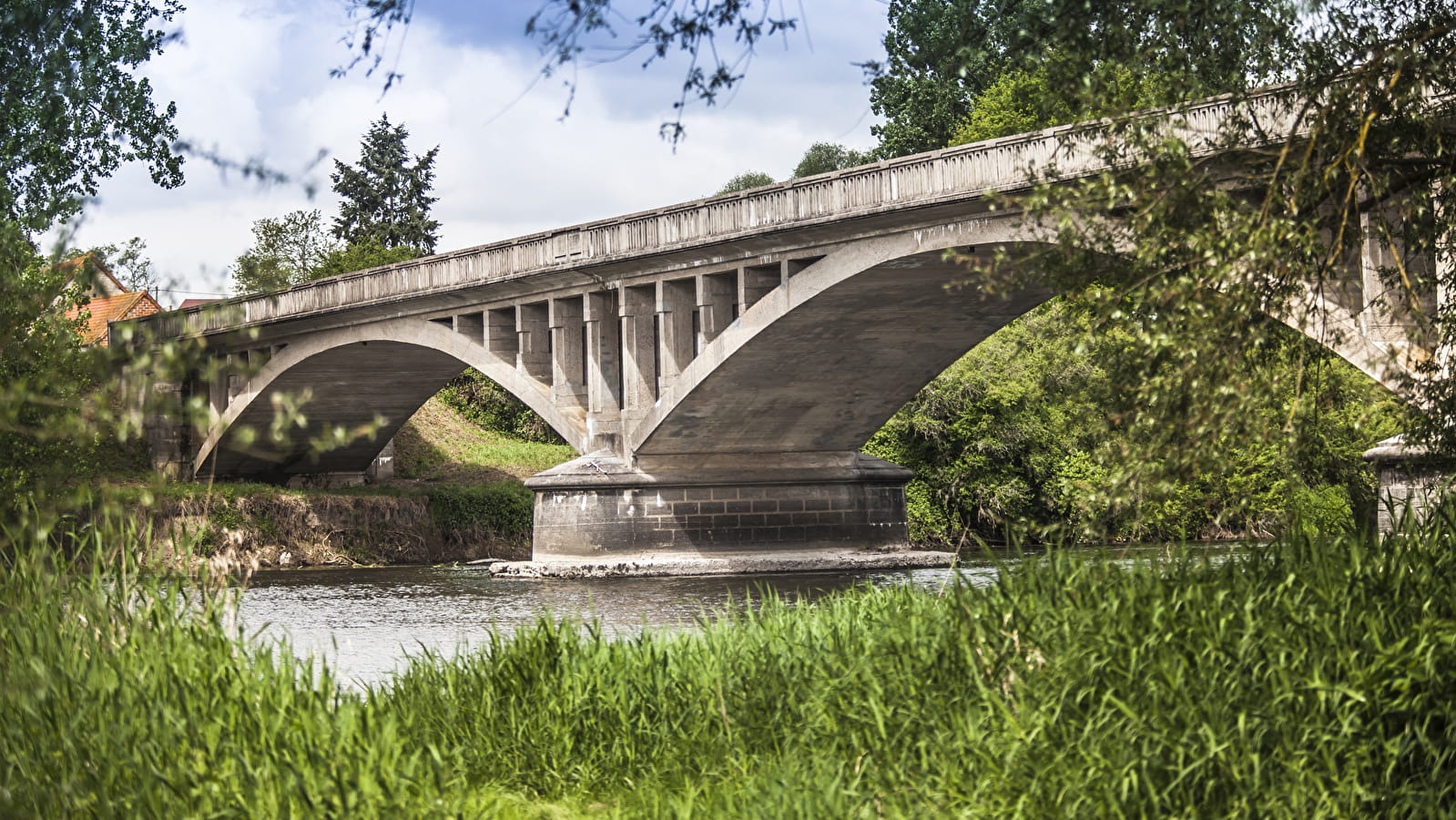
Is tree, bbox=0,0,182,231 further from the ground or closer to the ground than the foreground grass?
further from the ground

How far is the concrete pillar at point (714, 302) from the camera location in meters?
26.9

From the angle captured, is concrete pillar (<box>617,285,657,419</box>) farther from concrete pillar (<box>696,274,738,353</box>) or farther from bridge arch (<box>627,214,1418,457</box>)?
concrete pillar (<box>696,274,738,353</box>)

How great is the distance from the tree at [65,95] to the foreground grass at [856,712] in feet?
6.27

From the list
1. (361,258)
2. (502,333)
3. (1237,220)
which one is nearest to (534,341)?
(502,333)

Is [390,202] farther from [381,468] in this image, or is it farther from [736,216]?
[736,216]

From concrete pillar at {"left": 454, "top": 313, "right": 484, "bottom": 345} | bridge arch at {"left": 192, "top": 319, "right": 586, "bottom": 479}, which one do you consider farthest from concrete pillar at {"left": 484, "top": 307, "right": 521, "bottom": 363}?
concrete pillar at {"left": 454, "top": 313, "right": 484, "bottom": 345}

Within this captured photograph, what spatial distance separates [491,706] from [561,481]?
21151 millimetres

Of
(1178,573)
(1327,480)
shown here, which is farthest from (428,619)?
(1327,480)

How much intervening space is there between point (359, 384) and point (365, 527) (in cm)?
355

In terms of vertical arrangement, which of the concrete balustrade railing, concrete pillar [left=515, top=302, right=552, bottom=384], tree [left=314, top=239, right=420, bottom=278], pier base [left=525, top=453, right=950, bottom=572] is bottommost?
pier base [left=525, top=453, right=950, bottom=572]

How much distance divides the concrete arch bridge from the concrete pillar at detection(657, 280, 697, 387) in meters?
0.04

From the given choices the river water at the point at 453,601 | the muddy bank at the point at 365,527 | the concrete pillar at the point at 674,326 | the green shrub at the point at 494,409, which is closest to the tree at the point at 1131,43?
the river water at the point at 453,601

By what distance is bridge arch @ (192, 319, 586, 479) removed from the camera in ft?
103

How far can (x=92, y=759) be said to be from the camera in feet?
21.5
